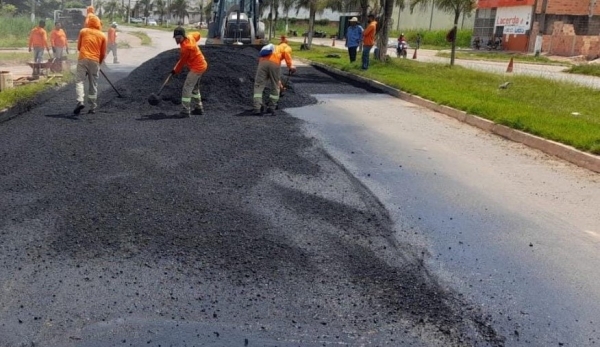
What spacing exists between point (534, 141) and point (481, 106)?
2.85 meters

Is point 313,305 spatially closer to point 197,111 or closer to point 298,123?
point 298,123

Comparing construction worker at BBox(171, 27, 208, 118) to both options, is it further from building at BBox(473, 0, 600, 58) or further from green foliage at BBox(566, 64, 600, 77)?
building at BBox(473, 0, 600, 58)

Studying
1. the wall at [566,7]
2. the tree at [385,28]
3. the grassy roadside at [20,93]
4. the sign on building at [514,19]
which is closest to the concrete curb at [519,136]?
the tree at [385,28]

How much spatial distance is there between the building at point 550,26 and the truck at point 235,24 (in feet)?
88.4

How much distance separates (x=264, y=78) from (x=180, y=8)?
91.6 metres

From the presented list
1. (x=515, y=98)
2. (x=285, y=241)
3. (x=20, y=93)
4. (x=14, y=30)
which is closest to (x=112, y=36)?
(x=20, y=93)

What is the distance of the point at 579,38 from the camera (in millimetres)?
40812

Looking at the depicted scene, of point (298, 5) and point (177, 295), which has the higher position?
point (298, 5)

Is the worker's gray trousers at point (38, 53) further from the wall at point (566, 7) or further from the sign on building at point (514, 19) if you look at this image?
the wall at point (566, 7)

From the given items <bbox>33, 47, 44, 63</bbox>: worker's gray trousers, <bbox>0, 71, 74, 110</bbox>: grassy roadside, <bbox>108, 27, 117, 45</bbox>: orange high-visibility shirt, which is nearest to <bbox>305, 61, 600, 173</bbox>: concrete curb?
<bbox>0, 71, 74, 110</bbox>: grassy roadside

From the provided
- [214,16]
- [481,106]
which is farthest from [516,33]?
[481,106]

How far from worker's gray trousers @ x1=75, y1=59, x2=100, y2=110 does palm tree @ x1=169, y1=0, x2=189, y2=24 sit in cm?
9010

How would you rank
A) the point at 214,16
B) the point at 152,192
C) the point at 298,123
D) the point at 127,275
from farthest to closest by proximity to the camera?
the point at 214,16, the point at 298,123, the point at 152,192, the point at 127,275

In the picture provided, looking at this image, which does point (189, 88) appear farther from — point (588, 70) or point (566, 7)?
point (566, 7)
